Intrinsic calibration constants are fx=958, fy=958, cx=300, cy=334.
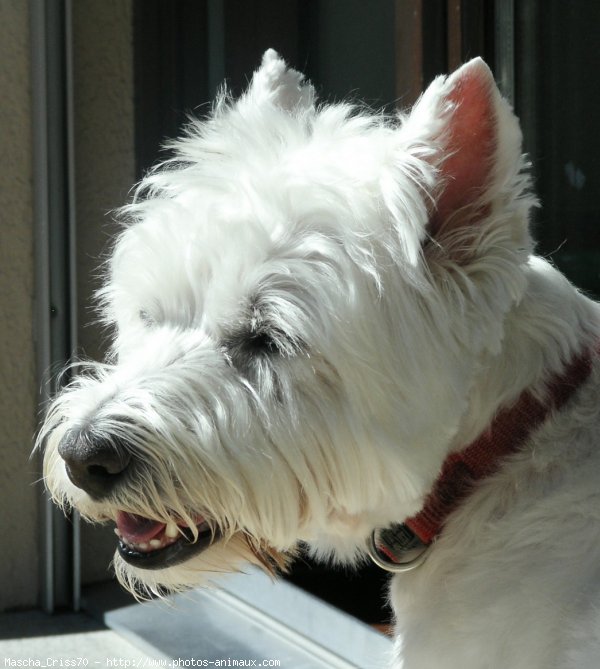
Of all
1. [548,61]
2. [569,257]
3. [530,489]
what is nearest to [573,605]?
[530,489]

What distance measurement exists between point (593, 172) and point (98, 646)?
9.01 ft

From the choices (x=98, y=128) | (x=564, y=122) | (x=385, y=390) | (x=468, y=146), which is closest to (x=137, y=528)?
(x=385, y=390)

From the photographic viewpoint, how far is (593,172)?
327cm

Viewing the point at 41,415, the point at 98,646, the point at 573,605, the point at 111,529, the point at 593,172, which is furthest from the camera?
the point at 111,529

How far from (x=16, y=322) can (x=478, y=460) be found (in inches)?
115

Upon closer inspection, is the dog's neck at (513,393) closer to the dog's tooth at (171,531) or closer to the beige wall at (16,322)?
the dog's tooth at (171,531)

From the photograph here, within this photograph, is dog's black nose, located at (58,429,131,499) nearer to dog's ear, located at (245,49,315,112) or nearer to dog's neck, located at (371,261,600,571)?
dog's neck, located at (371,261,600,571)

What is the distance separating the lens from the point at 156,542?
1974 mm

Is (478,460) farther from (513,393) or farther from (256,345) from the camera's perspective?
(256,345)

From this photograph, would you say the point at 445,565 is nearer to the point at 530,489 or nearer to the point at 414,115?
the point at 530,489

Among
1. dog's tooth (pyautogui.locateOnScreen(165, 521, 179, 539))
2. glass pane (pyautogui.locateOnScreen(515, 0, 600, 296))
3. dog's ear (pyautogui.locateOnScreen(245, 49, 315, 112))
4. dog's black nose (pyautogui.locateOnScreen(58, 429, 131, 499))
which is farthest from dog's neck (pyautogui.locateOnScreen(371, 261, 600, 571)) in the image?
glass pane (pyautogui.locateOnScreen(515, 0, 600, 296))

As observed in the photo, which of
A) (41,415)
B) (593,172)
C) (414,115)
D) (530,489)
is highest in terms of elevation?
(414,115)

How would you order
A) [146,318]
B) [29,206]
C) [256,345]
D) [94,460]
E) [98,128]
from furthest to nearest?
[98,128], [29,206], [146,318], [256,345], [94,460]

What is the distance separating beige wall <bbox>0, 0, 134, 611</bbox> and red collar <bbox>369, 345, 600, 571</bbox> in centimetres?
272
